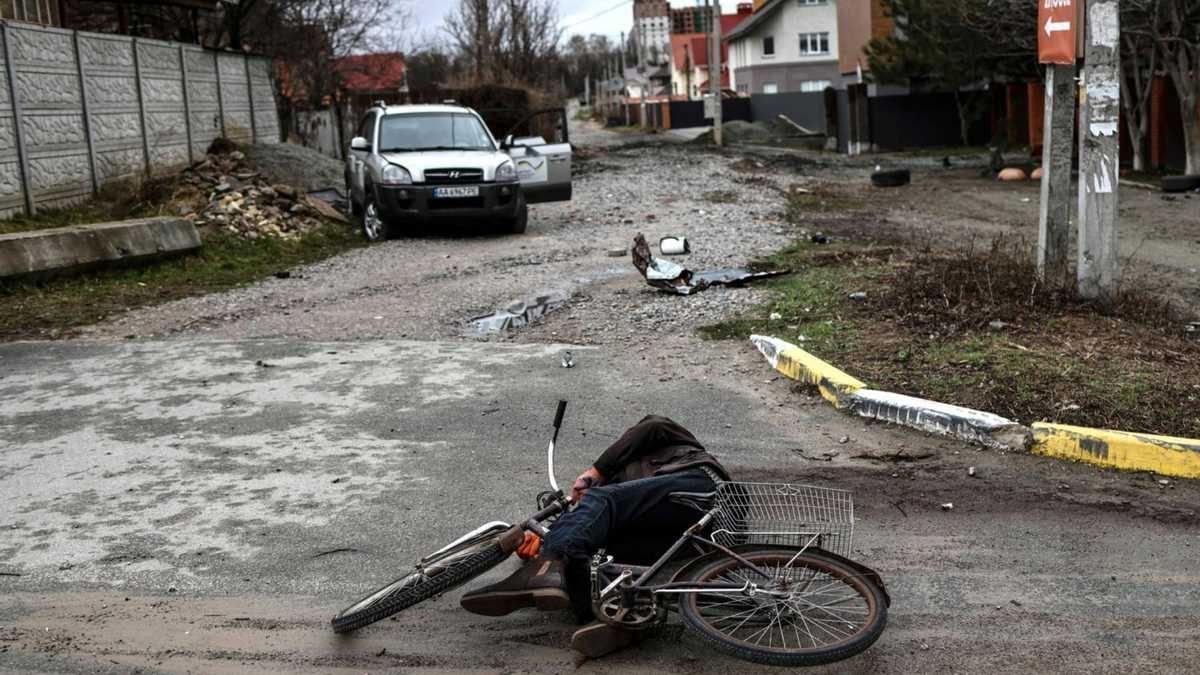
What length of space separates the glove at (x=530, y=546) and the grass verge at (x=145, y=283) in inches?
275

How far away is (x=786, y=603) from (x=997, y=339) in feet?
14.2

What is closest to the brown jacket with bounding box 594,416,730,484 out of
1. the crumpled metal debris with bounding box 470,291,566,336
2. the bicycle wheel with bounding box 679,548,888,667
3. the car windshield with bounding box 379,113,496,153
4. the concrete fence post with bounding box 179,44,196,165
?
the bicycle wheel with bounding box 679,548,888,667

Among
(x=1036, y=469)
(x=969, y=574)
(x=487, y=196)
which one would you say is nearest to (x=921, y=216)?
(x=487, y=196)

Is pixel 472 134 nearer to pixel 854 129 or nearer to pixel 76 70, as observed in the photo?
pixel 76 70

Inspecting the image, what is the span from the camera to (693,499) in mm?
4195

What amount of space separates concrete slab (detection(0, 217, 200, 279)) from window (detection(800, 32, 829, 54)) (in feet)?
173

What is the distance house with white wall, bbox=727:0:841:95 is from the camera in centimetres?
6112

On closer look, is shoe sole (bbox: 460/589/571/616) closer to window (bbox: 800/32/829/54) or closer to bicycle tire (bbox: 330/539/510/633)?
bicycle tire (bbox: 330/539/510/633)

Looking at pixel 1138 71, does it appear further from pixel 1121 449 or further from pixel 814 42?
pixel 814 42

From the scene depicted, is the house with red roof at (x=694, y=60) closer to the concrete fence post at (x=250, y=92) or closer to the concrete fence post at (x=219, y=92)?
the concrete fence post at (x=250, y=92)

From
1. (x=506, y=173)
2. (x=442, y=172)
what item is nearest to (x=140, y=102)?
(x=442, y=172)

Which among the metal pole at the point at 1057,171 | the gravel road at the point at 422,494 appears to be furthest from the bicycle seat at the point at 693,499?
the metal pole at the point at 1057,171

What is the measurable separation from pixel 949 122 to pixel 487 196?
2690 centimetres

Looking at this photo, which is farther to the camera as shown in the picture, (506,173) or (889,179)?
(889,179)
